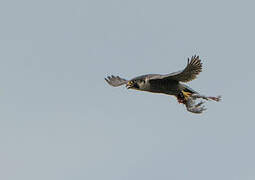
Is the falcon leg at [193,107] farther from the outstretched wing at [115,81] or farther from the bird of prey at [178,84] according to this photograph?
the outstretched wing at [115,81]

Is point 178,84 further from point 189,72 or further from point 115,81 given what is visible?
point 115,81

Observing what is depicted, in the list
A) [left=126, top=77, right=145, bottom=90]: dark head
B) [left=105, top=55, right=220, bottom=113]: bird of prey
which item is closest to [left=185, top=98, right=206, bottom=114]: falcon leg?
[left=105, top=55, right=220, bottom=113]: bird of prey

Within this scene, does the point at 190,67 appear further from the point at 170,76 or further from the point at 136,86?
the point at 136,86

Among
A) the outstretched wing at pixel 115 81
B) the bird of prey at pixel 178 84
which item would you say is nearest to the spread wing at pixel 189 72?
the bird of prey at pixel 178 84

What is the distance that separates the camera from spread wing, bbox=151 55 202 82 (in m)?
17.4

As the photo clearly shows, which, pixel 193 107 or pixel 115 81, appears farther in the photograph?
pixel 115 81

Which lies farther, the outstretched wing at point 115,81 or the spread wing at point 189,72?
the outstretched wing at point 115,81

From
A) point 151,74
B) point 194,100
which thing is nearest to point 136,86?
point 151,74

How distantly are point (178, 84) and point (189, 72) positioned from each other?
897mm

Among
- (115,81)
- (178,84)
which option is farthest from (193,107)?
(115,81)

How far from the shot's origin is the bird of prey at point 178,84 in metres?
17.6

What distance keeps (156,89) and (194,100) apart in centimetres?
128

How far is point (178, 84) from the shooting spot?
18453 mm

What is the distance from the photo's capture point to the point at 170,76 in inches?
694
